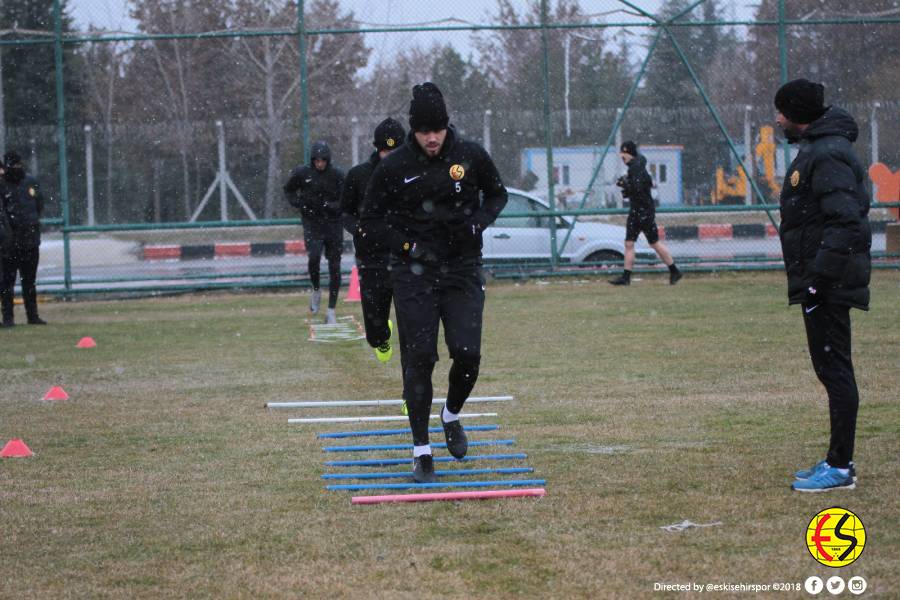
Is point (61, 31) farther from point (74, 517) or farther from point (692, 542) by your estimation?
point (692, 542)

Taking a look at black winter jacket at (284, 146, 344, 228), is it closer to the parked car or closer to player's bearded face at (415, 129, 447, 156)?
the parked car

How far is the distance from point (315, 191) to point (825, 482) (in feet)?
32.1

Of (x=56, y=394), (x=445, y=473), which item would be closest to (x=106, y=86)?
(x=56, y=394)

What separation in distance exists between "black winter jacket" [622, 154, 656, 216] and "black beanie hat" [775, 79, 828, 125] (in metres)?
11.5

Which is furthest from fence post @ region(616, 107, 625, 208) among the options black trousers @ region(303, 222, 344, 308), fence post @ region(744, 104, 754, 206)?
black trousers @ region(303, 222, 344, 308)

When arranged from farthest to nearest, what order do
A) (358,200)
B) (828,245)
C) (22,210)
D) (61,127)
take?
(61,127)
(22,210)
(358,200)
(828,245)

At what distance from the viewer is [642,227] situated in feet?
57.1

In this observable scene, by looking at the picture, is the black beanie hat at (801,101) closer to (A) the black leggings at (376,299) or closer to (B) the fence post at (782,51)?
(A) the black leggings at (376,299)

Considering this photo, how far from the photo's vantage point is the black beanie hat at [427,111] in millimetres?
6258

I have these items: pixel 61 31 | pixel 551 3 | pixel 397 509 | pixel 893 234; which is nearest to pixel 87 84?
pixel 61 31

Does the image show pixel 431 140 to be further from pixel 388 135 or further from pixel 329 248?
pixel 329 248

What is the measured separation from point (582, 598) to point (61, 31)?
52.7ft

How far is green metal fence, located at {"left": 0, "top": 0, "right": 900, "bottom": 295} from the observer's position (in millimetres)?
18266

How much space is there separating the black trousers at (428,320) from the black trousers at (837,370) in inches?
67.9
